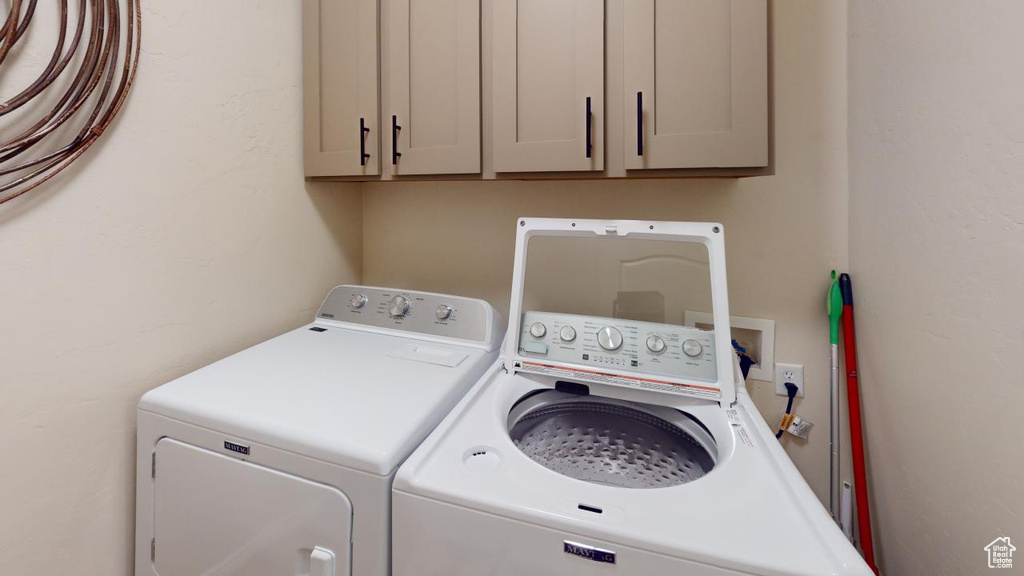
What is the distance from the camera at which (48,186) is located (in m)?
0.90

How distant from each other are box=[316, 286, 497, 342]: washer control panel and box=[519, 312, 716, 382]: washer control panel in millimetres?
222

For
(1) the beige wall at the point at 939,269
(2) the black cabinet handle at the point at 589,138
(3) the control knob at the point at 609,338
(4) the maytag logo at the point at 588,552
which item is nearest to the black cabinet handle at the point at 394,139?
(2) the black cabinet handle at the point at 589,138

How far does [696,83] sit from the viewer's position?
1083 millimetres

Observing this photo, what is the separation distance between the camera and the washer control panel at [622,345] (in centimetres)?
105

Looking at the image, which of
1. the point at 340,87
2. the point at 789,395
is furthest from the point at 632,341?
the point at 340,87

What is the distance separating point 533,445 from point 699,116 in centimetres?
96

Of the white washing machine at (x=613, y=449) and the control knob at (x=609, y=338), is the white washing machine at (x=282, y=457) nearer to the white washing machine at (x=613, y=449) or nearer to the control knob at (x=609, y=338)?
the white washing machine at (x=613, y=449)

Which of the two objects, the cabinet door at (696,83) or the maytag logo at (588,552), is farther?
the cabinet door at (696,83)

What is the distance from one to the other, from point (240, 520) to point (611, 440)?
34.3 inches

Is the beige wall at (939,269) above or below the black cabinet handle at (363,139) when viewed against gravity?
below

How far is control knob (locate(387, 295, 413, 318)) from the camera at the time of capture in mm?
1435

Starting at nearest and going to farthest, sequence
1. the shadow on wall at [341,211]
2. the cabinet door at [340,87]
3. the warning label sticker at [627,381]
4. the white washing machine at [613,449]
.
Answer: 1. the white washing machine at [613,449]
2. the warning label sticker at [627,381]
3. the cabinet door at [340,87]
4. the shadow on wall at [341,211]

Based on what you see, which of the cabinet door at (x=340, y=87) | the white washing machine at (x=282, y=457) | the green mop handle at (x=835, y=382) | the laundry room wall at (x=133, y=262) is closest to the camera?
the white washing machine at (x=282, y=457)

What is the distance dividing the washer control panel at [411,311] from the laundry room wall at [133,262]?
0.72 feet
